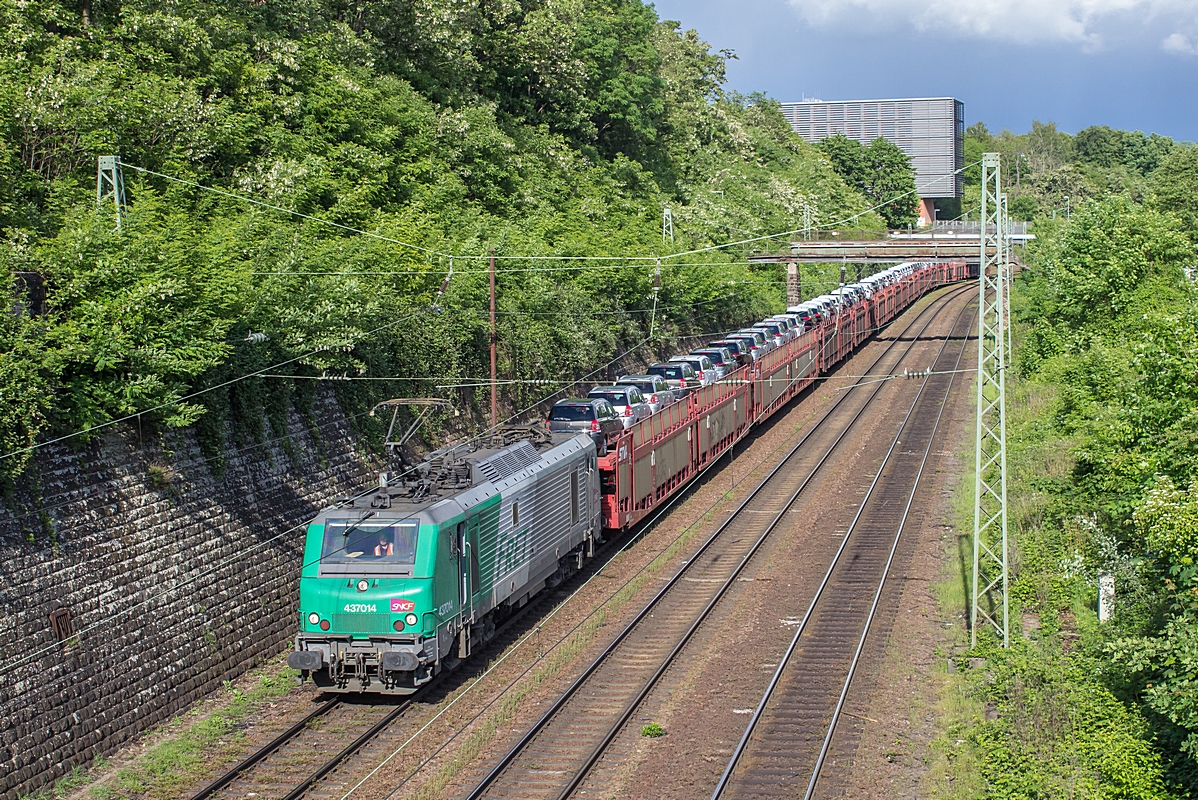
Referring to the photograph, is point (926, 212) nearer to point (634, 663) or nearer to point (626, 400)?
point (626, 400)

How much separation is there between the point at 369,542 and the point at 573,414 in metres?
9.83

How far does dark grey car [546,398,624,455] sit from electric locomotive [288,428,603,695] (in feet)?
19.6

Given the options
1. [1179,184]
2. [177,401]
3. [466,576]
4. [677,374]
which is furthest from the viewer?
[1179,184]

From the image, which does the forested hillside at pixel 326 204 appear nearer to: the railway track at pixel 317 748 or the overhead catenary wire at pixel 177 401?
the overhead catenary wire at pixel 177 401

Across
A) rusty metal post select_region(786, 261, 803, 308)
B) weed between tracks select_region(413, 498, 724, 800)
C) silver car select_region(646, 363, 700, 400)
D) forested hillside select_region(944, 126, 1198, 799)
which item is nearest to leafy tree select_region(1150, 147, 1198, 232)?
rusty metal post select_region(786, 261, 803, 308)

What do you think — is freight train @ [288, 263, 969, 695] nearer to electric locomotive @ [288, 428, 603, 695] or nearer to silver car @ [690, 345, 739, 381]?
electric locomotive @ [288, 428, 603, 695]

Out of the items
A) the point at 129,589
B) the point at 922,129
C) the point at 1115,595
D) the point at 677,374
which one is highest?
the point at 922,129

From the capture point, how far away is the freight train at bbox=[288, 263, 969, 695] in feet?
56.4

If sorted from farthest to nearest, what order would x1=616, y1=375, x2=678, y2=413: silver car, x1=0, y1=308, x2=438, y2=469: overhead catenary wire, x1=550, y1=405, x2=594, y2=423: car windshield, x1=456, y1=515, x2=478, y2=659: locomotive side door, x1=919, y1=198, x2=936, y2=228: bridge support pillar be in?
1. x1=919, y1=198, x2=936, y2=228: bridge support pillar
2. x1=616, y1=375, x2=678, y2=413: silver car
3. x1=550, y1=405, x2=594, y2=423: car windshield
4. x1=456, y1=515, x2=478, y2=659: locomotive side door
5. x1=0, y1=308, x2=438, y2=469: overhead catenary wire

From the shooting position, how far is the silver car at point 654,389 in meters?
31.4

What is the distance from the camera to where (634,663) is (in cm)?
1992

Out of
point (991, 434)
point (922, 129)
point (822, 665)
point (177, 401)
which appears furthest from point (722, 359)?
point (922, 129)

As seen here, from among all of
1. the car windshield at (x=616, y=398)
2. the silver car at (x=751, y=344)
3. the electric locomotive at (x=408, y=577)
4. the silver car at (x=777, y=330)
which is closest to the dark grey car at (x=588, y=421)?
the car windshield at (x=616, y=398)

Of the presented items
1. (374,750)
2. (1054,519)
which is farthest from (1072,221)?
(374,750)
